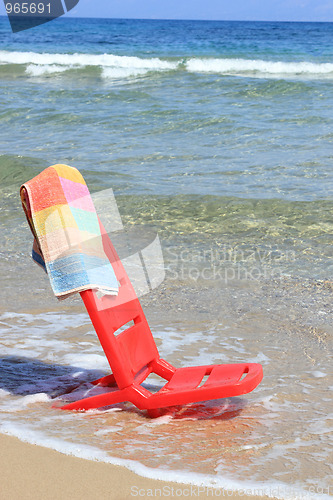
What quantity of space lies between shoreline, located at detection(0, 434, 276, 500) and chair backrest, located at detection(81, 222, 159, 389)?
469 mm

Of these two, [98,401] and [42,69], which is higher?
[42,69]

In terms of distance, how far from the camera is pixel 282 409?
2.75 metres

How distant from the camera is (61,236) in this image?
2564 mm

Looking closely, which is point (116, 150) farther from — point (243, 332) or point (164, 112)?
point (243, 332)

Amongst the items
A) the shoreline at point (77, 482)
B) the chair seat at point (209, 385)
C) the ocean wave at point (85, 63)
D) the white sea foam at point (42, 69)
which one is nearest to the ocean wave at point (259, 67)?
the ocean wave at point (85, 63)

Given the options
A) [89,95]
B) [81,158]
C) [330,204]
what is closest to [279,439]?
[330,204]

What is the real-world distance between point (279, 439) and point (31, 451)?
3.18 feet

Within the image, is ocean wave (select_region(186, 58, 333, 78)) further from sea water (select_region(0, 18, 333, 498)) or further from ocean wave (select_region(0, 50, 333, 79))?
sea water (select_region(0, 18, 333, 498))

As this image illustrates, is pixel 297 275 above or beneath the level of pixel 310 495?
beneath

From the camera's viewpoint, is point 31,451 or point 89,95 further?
point 89,95

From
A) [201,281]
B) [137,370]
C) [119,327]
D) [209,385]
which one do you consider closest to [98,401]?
[137,370]

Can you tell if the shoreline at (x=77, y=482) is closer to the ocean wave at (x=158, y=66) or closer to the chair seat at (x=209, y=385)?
the chair seat at (x=209, y=385)

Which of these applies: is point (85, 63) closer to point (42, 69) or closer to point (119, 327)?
point (42, 69)

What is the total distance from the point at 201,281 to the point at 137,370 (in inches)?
79.1
